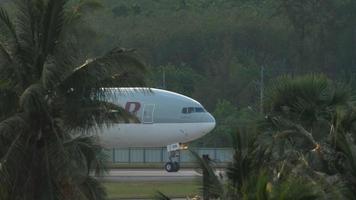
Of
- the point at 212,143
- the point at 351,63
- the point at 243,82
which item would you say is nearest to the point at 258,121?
the point at 212,143

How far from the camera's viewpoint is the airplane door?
2290 inches

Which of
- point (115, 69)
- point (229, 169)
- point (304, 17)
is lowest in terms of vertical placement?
point (229, 169)

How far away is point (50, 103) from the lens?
23125mm

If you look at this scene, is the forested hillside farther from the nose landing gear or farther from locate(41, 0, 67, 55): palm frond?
locate(41, 0, 67, 55): palm frond

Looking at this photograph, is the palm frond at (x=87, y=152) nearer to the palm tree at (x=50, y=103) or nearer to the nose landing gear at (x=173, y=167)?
the palm tree at (x=50, y=103)

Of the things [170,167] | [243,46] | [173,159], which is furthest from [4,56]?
[243,46]

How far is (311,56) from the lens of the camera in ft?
365

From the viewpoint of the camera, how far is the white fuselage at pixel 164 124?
58375mm

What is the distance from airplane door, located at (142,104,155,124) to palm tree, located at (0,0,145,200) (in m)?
34.4

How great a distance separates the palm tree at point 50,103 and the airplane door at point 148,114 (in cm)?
3435

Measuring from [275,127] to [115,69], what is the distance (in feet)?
11.4

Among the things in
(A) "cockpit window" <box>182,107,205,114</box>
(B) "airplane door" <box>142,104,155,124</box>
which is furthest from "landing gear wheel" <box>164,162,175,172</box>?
(A) "cockpit window" <box>182,107,205,114</box>

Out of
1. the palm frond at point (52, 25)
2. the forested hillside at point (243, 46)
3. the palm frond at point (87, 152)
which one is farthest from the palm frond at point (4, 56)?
the forested hillside at point (243, 46)

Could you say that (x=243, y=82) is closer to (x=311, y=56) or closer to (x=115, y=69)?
(x=311, y=56)
